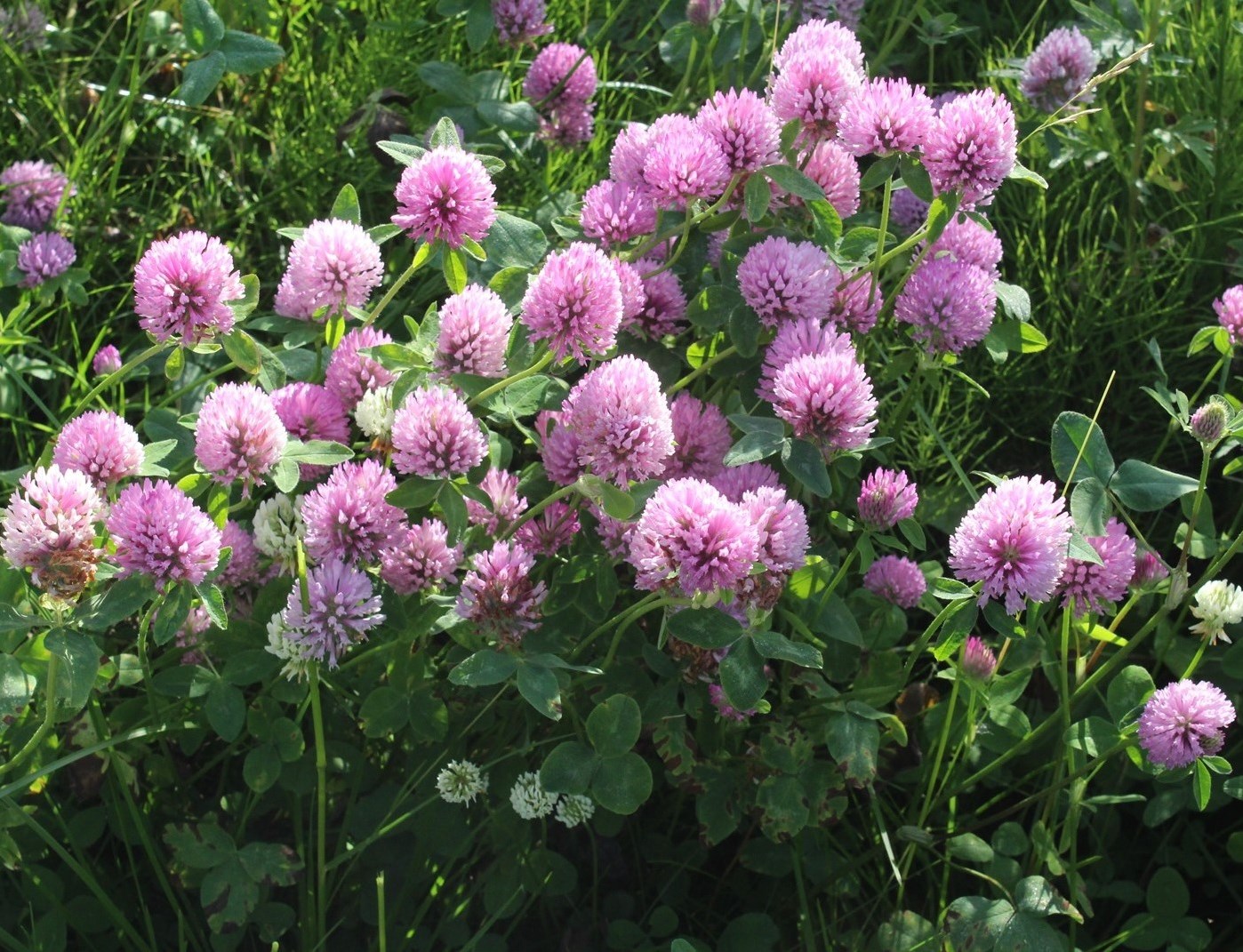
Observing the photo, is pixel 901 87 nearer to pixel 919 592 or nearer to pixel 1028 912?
pixel 919 592

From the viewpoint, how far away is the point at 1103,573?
1.75 metres

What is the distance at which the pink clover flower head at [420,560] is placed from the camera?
5.42 feet

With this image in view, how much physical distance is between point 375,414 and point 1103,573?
2.96 ft

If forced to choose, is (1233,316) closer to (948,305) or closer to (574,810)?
(948,305)

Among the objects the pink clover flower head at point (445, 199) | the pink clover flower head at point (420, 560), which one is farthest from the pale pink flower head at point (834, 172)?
the pink clover flower head at point (420, 560)

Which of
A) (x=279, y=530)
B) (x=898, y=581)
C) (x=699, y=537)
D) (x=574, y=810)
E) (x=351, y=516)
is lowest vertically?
(x=574, y=810)

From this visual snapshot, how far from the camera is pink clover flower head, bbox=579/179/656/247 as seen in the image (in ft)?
6.10

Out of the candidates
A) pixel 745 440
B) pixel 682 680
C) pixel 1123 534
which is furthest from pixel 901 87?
pixel 682 680

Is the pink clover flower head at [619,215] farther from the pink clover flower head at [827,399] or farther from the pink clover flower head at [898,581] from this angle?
the pink clover flower head at [898,581]

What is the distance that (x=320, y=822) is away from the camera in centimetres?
161

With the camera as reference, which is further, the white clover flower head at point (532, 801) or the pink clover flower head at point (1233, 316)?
the pink clover flower head at point (1233, 316)

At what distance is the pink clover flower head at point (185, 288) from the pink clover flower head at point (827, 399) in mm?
641

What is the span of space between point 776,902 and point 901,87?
3.61ft

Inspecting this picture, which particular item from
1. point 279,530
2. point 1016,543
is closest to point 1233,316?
point 1016,543
